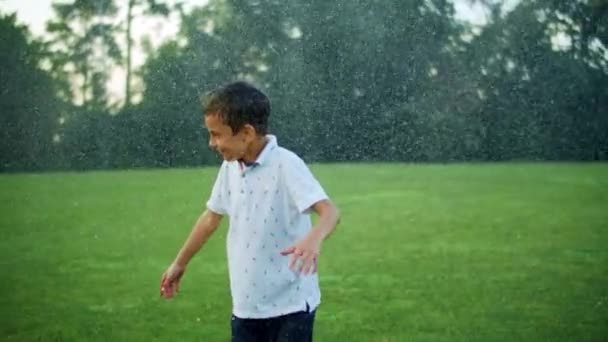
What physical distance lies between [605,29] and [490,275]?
1144 mm

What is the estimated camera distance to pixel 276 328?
171cm

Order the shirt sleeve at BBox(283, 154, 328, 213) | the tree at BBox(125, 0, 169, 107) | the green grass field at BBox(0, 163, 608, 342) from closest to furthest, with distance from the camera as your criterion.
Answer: the shirt sleeve at BBox(283, 154, 328, 213) < the green grass field at BBox(0, 163, 608, 342) < the tree at BBox(125, 0, 169, 107)

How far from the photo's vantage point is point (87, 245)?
3.40 meters

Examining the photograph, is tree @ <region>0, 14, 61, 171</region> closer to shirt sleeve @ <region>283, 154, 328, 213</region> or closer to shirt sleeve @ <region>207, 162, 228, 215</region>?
shirt sleeve @ <region>207, 162, 228, 215</region>

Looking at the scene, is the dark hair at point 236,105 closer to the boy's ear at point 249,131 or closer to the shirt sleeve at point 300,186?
the boy's ear at point 249,131

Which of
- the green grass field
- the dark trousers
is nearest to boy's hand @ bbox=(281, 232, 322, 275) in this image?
the dark trousers

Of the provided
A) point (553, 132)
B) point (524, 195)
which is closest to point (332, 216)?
point (553, 132)

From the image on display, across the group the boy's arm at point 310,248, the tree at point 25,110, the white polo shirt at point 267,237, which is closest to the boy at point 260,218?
the white polo shirt at point 267,237

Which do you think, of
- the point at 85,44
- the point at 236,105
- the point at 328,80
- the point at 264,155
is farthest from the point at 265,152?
the point at 85,44

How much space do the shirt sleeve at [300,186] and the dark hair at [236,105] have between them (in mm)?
120

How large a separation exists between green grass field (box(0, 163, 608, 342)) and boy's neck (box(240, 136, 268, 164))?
105cm

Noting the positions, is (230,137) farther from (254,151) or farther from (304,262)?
(304,262)

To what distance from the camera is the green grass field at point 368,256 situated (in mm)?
2686

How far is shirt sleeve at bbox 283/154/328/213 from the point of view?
1.58 metres
